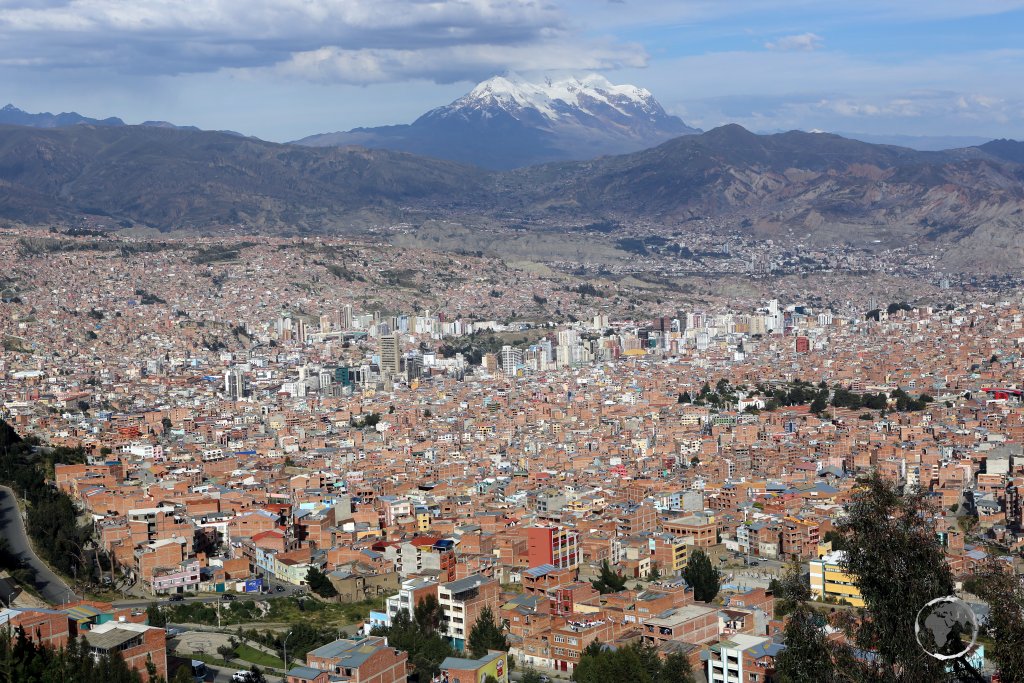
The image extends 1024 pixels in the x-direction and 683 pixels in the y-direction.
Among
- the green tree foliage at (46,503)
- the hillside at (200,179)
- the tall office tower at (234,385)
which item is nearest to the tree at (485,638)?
the green tree foliage at (46,503)

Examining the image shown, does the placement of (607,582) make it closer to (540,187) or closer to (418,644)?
(418,644)

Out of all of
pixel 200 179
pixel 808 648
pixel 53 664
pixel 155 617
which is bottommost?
pixel 155 617

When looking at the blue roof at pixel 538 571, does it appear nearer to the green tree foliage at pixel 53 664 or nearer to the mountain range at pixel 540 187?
the green tree foliage at pixel 53 664

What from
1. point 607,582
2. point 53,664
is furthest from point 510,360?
point 53,664

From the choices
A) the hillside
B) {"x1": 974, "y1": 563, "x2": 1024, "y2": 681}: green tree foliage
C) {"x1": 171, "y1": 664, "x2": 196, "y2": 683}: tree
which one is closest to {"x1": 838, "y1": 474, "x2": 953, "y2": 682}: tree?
{"x1": 974, "y1": 563, "x2": 1024, "y2": 681}: green tree foliage

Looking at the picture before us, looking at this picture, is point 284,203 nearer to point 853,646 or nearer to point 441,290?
point 441,290

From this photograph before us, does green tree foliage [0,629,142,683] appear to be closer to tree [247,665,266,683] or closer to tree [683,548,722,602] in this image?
tree [247,665,266,683]
